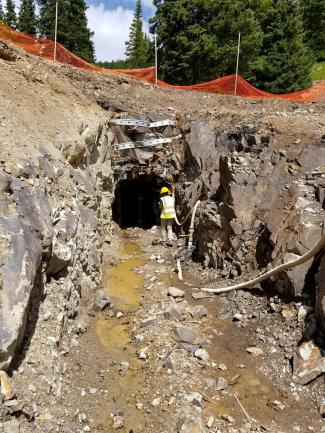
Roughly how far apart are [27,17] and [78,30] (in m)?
10.1

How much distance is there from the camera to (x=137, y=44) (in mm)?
53719

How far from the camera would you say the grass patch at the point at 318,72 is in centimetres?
3806

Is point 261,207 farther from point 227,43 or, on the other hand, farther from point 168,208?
point 227,43

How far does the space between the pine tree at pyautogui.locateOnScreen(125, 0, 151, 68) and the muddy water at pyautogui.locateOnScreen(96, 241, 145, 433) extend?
147 ft

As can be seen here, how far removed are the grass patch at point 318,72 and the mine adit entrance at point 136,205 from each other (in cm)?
2640

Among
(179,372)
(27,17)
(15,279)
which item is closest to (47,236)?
(15,279)

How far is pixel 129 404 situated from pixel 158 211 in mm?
13674

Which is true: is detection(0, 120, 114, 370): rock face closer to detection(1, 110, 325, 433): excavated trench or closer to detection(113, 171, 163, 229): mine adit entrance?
detection(1, 110, 325, 433): excavated trench

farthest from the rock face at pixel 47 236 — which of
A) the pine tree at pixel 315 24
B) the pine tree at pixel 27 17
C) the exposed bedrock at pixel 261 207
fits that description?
the pine tree at pixel 315 24

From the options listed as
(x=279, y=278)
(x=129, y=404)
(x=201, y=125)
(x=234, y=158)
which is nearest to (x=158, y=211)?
(x=201, y=125)

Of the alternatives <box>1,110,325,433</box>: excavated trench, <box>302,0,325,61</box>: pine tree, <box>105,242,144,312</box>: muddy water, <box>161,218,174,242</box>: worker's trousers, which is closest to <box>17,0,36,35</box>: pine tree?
<box>302,0,325,61</box>: pine tree

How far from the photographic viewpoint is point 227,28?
24.6 metres

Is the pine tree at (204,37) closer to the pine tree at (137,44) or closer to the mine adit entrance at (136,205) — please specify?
the mine adit entrance at (136,205)

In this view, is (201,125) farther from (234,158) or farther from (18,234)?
(18,234)
